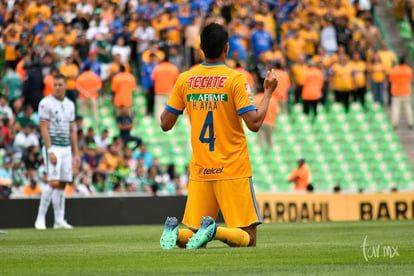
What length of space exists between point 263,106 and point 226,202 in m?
1.06

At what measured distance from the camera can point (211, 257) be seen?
30.2 feet

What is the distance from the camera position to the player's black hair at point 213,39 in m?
10.3

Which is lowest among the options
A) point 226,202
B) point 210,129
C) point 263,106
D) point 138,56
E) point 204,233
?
point 204,233

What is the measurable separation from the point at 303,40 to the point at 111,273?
73.9ft

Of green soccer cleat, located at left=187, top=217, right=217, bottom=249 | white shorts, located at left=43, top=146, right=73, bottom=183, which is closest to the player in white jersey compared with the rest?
white shorts, located at left=43, top=146, right=73, bottom=183

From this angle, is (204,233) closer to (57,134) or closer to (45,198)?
(57,134)

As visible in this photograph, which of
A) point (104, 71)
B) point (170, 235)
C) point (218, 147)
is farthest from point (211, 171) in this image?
point (104, 71)

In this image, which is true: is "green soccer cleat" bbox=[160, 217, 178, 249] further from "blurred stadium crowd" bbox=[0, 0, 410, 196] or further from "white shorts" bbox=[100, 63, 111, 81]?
"white shorts" bbox=[100, 63, 111, 81]

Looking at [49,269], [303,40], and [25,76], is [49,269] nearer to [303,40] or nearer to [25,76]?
[25,76]

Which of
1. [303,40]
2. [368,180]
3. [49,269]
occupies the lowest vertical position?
[368,180]

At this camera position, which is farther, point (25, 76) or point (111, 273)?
point (25, 76)

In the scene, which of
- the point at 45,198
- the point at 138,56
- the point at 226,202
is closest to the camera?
the point at 226,202

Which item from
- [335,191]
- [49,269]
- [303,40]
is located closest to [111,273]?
[49,269]

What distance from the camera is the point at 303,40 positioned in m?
29.9
